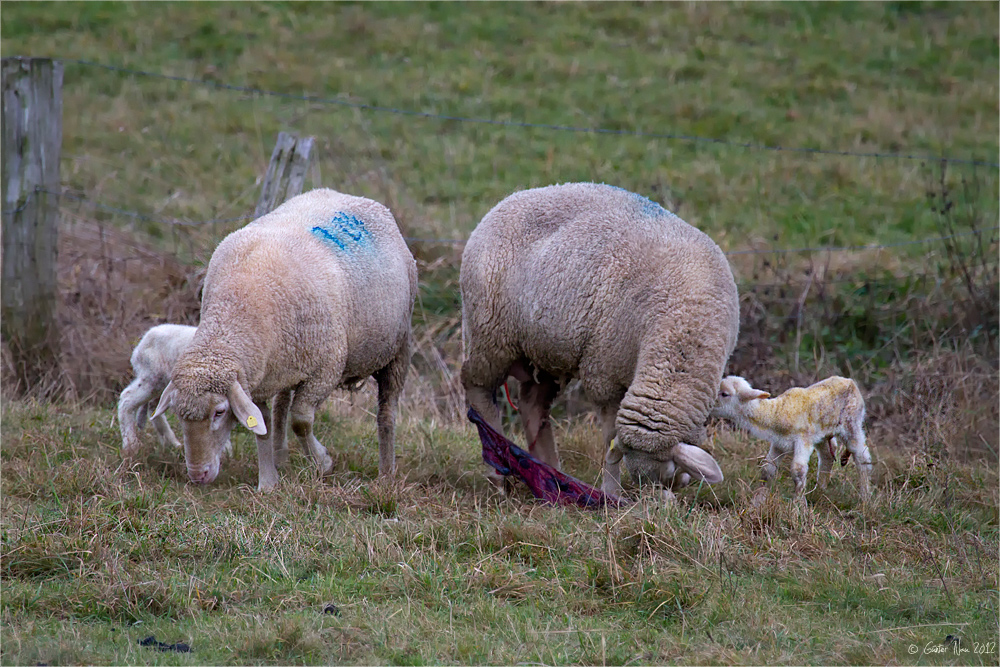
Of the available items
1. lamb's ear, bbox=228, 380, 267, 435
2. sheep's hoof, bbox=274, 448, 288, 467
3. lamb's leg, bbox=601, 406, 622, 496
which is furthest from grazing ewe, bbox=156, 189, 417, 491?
lamb's leg, bbox=601, 406, 622, 496

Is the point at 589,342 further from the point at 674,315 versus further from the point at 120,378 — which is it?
the point at 120,378

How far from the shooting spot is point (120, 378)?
6.81 meters

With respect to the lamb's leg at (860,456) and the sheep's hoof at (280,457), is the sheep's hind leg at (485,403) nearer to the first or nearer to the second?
the sheep's hoof at (280,457)

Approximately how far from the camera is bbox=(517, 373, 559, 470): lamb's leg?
5742 mm

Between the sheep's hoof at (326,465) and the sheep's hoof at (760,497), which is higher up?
the sheep's hoof at (760,497)

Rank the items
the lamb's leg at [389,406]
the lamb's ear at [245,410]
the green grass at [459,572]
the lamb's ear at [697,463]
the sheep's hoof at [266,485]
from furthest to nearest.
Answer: the lamb's leg at [389,406], the sheep's hoof at [266,485], the lamb's ear at [697,463], the lamb's ear at [245,410], the green grass at [459,572]

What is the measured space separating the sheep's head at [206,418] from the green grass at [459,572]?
0.20 m

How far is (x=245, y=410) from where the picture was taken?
15.1ft

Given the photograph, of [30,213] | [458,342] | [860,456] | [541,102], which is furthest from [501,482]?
[541,102]

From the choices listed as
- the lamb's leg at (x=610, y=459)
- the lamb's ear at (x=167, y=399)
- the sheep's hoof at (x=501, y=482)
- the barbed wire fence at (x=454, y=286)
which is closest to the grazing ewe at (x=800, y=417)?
the lamb's leg at (x=610, y=459)

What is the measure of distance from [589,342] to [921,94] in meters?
9.29

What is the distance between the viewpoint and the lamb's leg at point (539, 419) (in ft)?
18.8

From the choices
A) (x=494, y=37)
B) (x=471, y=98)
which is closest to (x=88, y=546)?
(x=471, y=98)

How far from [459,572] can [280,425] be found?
174cm
